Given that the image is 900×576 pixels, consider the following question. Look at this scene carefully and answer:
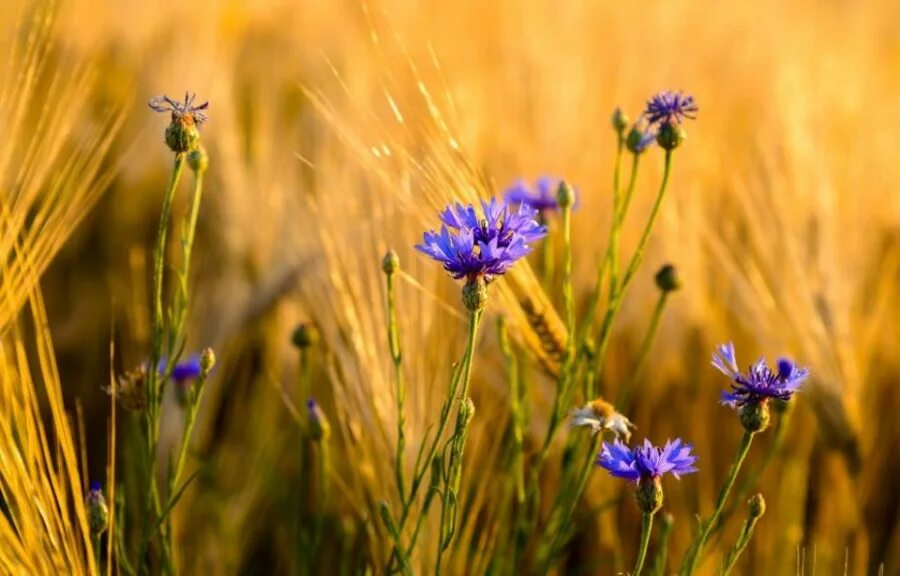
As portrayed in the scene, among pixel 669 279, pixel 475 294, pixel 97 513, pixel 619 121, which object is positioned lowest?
pixel 97 513

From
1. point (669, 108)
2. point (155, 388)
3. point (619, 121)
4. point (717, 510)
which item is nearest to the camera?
point (717, 510)

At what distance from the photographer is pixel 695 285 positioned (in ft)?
6.38

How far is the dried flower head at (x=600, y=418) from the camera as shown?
115 cm

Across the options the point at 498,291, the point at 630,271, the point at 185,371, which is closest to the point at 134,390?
the point at 185,371

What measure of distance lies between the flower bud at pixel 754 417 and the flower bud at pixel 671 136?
0.30 meters

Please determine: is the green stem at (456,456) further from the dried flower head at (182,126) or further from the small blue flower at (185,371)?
the small blue flower at (185,371)

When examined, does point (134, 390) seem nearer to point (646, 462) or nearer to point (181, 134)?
point (181, 134)

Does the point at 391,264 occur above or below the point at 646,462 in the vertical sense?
above

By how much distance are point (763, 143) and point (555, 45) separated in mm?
861

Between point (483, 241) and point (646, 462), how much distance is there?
0.22m

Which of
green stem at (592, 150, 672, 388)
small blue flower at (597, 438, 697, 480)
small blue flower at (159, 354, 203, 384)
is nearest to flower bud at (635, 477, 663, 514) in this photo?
small blue flower at (597, 438, 697, 480)

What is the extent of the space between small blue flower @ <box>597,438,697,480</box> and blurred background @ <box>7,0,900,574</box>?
12.2 inches

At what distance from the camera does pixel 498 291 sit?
131 centimetres

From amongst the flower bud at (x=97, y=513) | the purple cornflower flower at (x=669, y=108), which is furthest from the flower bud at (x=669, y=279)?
the flower bud at (x=97, y=513)
